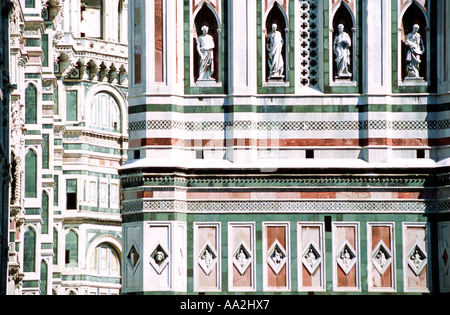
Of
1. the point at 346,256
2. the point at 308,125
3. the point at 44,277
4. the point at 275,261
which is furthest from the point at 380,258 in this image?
the point at 44,277

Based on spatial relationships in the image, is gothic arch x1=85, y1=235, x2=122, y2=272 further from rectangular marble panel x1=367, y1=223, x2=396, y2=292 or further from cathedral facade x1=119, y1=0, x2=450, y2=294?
rectangular marble panel x1=367, y1=223, x2=396, y2=292

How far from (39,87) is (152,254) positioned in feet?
48.6

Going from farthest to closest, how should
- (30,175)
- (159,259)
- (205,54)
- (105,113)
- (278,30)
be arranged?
(105,113)
(30,175)
(278,30)
(205,54)
(159,259)

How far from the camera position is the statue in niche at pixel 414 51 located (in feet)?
112

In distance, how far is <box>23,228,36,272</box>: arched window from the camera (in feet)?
155

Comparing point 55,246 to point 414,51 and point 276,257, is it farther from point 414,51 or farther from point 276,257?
point 414,51

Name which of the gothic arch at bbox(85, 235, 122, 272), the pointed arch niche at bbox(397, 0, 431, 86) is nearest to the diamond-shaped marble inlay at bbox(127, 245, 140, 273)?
the pointed arch niche at bbox(397, 0, 431, 86)

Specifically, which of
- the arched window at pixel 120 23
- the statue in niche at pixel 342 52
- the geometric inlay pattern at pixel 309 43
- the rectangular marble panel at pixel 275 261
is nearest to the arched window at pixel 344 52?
the statue in niche at pixel 342 52

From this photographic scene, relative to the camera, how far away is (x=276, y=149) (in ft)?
112

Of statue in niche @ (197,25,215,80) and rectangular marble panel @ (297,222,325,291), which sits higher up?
statue in niche @ (197,25,215,80)

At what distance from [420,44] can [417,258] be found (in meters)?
3.80

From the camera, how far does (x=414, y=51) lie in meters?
34.2

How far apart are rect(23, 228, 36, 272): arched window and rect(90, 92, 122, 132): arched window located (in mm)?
14866
